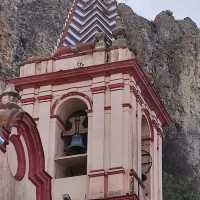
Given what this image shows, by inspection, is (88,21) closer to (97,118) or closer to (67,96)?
(67,96)

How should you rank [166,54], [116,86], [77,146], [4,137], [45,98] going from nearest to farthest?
[4,137], [77,146], [116,86], [45,98], [166,54]

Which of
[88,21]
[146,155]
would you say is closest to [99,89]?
[146,155]

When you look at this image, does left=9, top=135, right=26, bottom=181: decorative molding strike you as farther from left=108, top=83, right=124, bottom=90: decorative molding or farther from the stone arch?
left=108, top=83, right=124, bottom=90: decorative molding

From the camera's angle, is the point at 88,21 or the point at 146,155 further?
the point at 88,21

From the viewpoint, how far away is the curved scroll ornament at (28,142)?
41.7ft

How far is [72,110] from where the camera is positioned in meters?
19.1

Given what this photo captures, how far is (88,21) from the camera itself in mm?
20734

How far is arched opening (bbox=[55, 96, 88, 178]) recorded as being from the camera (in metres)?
18.2

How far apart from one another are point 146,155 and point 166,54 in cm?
4093

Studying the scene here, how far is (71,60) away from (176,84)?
3898cm

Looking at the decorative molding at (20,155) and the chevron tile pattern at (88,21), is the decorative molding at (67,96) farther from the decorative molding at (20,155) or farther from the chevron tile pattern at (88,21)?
the decorative molding at (20,155)

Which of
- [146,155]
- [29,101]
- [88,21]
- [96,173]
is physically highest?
[88,21]

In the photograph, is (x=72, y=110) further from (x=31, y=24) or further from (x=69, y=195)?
(x=31, y=24)

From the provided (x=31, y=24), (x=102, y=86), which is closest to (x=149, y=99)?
(x=102, y=86)
